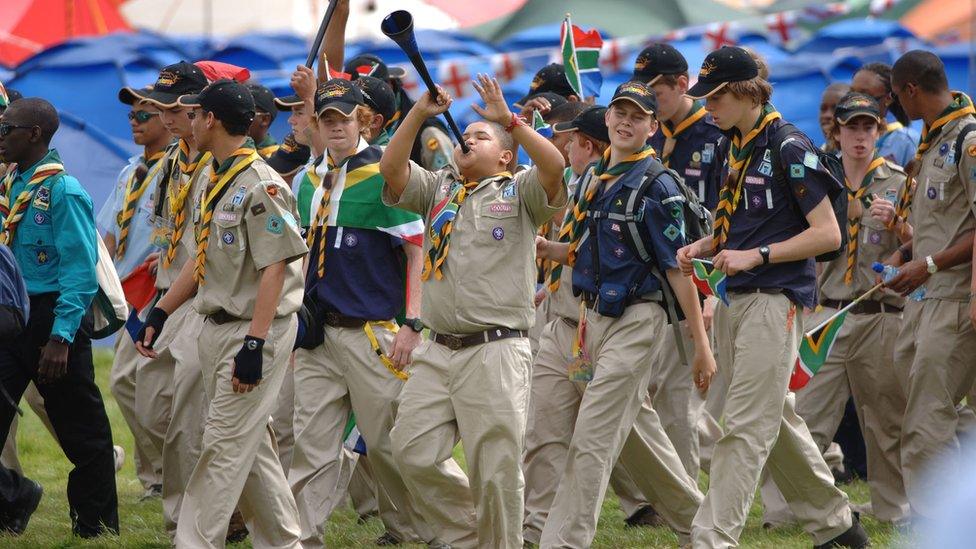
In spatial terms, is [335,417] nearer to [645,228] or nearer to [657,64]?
[645,228]

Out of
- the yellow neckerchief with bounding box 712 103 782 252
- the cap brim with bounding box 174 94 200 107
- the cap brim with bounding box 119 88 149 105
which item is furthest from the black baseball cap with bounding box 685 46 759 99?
the cap brim with bounding box 119 88 149 105

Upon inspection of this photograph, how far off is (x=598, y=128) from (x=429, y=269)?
68.3 inches

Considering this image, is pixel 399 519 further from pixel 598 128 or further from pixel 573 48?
pixel 573 48

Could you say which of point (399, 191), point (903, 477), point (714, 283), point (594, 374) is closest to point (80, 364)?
point (399, 191)

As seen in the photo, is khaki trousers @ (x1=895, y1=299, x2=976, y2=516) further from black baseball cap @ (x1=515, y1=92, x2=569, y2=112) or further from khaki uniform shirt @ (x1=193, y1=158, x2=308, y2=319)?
khaki uniform shirt @ (x1=193, y1=158, x2=308, y2=319)

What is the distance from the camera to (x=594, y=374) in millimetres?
7637

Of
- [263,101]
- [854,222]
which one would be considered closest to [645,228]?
[854,222]

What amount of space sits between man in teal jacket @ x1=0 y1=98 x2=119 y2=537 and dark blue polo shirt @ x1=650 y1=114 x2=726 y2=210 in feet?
10.8

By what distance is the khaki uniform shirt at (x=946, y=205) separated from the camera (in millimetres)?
8016

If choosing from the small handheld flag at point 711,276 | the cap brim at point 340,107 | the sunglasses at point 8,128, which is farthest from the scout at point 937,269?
the sunglasses at point 8,128

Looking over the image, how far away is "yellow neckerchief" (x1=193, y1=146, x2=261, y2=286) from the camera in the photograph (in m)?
7.51

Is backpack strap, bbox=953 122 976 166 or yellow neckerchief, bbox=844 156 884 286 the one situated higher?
backpack strap, bbox=953 122 976 166

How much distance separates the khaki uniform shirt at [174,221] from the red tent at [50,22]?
59.7 ft

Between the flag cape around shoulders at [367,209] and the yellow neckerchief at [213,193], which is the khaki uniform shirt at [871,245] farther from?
the yellow neckerchief at [213,193]
